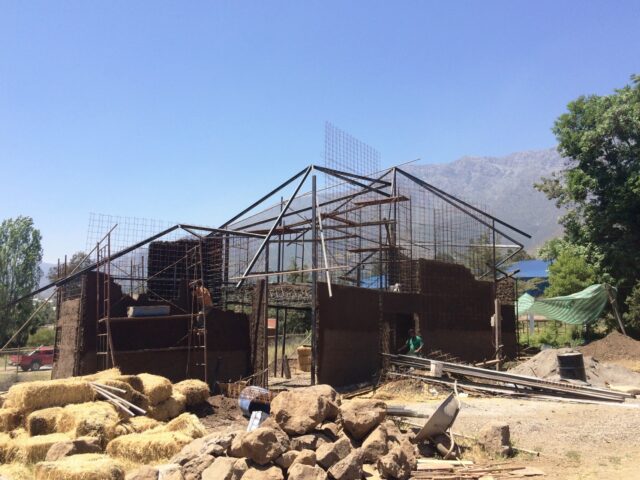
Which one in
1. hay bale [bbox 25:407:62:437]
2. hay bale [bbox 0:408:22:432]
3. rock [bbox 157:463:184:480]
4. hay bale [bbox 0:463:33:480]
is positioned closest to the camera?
rock [bbox 157:463:184:480]

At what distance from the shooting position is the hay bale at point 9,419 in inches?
419

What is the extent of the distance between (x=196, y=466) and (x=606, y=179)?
3029 cm

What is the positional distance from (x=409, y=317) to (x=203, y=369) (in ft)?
26.7

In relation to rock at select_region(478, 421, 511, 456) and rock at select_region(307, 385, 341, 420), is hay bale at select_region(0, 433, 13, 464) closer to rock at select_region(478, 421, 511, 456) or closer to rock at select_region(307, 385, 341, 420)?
rock at select_region(307, 385, 341, 420)

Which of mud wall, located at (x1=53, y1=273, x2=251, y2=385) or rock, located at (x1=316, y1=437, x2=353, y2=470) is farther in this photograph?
mud wall, located at (x1=53, y1=273, x2=251, y2=385)

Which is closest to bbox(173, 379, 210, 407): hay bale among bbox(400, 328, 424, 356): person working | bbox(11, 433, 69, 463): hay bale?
bbox(11, 433, 69, 463): hay bale

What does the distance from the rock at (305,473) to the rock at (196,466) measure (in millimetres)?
1128

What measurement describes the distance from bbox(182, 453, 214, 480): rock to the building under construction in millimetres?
8027

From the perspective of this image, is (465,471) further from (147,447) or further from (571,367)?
(571,367)

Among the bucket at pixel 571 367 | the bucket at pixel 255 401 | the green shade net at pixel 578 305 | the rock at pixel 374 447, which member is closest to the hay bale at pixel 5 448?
the bucket at pixel 255 401

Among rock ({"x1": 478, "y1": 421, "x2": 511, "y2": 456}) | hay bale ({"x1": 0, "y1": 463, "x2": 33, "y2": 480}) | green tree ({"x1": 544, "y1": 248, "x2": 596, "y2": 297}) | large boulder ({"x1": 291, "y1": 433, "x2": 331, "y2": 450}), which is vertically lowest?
hay bale ({"x1": 0, "y1": 463, "x2": 33, "y2": 480})

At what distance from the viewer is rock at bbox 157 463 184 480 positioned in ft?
24.0

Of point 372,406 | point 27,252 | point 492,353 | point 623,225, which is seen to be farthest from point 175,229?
point 27,252

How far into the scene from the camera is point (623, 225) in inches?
1224
